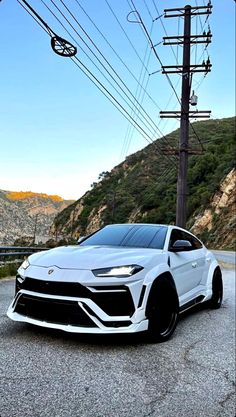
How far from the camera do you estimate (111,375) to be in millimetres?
3729

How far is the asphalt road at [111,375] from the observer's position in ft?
10.2

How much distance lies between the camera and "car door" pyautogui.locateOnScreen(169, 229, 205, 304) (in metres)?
5.62

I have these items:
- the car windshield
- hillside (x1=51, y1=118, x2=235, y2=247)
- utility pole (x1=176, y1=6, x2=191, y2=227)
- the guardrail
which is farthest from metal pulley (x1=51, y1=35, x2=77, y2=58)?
hillside (x1=51, y1=118, x2=235, y2=247)

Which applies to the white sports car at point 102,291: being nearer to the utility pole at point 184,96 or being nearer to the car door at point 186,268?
the car door at point 186,268

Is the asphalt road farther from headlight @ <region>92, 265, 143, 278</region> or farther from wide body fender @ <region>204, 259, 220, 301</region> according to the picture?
wide body fender @ <region>204, 259, 220, 301</region>

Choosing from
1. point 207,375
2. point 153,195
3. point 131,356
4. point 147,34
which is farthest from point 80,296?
point 153,195

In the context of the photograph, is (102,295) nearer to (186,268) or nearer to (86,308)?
(86,308)

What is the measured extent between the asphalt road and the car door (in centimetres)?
67

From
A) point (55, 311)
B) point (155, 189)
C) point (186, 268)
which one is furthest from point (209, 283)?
point (155, 189)

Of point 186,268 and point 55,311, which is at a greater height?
point 186,268

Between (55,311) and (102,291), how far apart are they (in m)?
0.53

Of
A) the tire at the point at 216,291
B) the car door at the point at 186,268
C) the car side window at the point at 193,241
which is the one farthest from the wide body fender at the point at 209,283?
the car side window at the point at 193,241

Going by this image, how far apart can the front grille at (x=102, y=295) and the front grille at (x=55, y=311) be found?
100mm

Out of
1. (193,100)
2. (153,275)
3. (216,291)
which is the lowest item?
(216,291)
